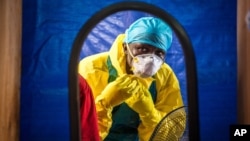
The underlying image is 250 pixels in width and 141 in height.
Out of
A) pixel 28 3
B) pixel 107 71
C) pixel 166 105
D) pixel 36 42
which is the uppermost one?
pixel 28 3

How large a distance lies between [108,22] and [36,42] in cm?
31

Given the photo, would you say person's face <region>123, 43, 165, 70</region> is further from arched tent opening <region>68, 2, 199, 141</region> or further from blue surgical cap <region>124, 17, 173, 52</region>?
arched tent opening <region>68, 2, 199, 141</region>

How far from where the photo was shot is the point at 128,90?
4.46 feet

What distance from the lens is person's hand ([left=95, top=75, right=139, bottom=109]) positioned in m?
Result: 1.35

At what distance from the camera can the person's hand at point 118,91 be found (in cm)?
135

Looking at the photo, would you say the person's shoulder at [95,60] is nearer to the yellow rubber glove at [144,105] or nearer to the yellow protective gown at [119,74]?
the yellow protective gown at [119,74]

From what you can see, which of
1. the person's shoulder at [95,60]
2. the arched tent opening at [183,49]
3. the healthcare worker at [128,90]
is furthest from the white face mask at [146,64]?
the arched tent opening at [183,49]

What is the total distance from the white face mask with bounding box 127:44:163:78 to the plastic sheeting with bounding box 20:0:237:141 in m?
0.07

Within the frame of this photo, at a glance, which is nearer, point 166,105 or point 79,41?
point 79,41

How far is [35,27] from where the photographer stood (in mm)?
1423

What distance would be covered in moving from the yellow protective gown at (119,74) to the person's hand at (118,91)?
18mm

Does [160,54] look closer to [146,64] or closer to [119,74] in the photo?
[146,64]

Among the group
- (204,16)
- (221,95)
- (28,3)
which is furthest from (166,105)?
(28,3)

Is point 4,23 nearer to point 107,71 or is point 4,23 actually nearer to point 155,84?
point 107,71
